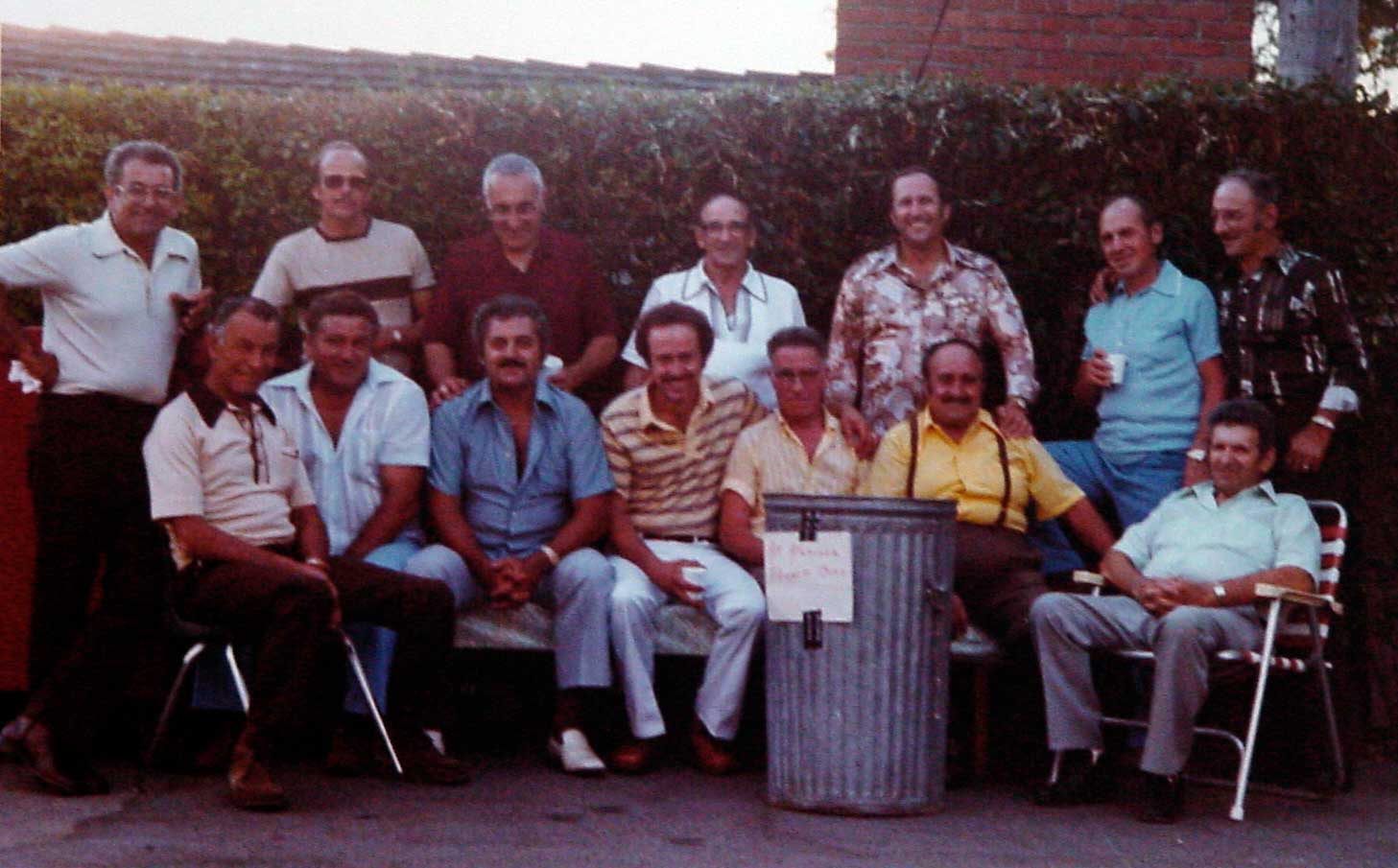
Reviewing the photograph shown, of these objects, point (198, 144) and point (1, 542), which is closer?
point (1, 542)

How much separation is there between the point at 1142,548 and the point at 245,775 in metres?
3.33

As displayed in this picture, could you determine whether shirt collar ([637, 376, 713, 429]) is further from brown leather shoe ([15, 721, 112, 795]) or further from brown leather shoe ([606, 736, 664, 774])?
brown leather shoe ([15, 721, 112, 795])

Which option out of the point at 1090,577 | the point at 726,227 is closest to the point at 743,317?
the point at 726,227

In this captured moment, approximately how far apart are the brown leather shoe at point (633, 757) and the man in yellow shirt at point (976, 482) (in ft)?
4.31

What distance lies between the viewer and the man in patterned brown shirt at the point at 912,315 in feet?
27.4

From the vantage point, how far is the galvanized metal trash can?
22.3 ft

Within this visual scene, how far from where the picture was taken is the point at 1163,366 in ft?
27.0

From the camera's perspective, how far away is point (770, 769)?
22.9 feet

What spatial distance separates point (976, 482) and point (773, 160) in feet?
6.70

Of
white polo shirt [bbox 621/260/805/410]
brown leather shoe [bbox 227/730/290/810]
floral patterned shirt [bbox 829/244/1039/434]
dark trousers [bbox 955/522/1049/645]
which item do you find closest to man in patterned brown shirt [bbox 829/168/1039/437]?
floral patterned shirt [bbox 829/244/1039/434]

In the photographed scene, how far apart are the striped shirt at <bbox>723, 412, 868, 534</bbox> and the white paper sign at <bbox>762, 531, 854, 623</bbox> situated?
1.02 meters

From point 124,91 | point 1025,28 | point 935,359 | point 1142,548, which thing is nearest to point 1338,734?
point 1142,548

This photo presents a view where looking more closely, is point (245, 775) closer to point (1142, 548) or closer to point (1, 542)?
point (1, 542)

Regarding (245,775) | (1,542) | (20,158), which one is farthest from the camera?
(20,158)
